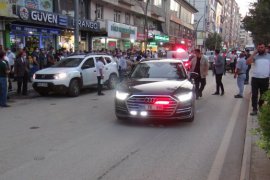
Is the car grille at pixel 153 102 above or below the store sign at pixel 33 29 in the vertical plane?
below

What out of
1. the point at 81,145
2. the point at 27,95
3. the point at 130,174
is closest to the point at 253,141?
the point at 130,174

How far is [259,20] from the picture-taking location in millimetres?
30516

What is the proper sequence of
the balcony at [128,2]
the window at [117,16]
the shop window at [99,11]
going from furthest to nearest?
the window at [117,16]
the balcony at [128,2]
the shop window at [99,11]

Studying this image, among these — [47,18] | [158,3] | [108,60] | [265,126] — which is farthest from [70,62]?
[158,3]

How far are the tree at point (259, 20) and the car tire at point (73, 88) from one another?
17.9 m

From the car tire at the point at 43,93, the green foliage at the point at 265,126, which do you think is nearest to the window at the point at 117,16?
the car tire at the point at 43,93

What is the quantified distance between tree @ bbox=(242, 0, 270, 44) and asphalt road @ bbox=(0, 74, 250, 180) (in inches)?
768

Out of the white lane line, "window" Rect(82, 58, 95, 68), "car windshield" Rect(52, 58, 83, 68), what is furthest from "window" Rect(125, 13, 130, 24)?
the white lane line

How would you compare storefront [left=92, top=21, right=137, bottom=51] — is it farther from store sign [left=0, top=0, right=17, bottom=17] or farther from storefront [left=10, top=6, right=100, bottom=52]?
store sign [left=0, top=0, right=17, bottom=17]

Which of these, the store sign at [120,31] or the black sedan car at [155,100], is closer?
the black sedan car at [155,100]

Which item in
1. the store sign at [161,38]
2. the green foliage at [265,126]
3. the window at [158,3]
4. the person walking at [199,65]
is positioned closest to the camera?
the green foliage at [265,126]

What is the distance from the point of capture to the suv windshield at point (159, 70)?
9.85 meters

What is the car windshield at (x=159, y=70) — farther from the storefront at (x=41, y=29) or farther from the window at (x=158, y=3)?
the window at (x=158, y=3)

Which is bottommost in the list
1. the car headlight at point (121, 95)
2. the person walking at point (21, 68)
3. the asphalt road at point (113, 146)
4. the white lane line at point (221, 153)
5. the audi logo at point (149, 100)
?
the white lane line at point (221, 153)
